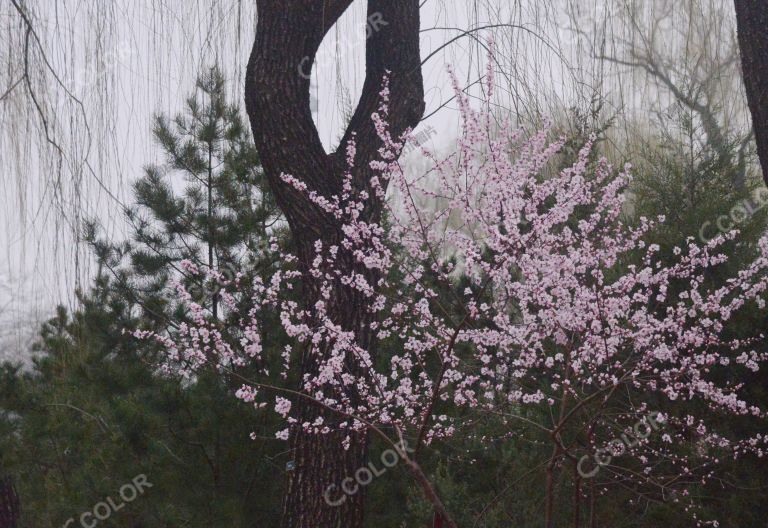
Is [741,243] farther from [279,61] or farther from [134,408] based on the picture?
[134,408]

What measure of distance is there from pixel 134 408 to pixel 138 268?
219 cm

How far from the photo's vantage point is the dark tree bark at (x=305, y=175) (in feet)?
10.4

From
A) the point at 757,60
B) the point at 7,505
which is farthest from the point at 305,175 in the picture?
the point at 7,505

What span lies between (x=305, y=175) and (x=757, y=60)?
1.63 m

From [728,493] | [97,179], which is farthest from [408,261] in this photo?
[97,179]

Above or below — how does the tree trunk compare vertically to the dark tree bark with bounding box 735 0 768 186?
above

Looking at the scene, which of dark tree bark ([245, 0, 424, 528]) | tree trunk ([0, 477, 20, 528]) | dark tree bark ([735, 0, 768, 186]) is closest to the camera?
dark tree bark ([735, 0, 768, 186])

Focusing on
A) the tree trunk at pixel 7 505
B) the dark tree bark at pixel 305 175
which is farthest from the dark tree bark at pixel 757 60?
the tree trunk at pixel 7 505

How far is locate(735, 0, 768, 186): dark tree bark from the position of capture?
257cm

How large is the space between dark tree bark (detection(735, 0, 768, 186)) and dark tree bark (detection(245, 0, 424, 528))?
125cm

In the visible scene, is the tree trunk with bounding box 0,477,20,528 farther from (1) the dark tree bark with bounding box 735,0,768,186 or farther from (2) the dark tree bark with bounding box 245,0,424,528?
(1) the dark tree bark with bounding box 735,0,768,186

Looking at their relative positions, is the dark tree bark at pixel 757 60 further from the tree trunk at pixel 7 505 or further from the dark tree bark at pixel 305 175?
the tree trunk at pixel 7 505

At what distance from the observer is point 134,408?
4.26 meters

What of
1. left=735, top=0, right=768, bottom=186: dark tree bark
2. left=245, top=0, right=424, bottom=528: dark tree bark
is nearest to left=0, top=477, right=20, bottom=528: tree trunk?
left=245, top=0, right=424, bottom=528: dark tree bark
